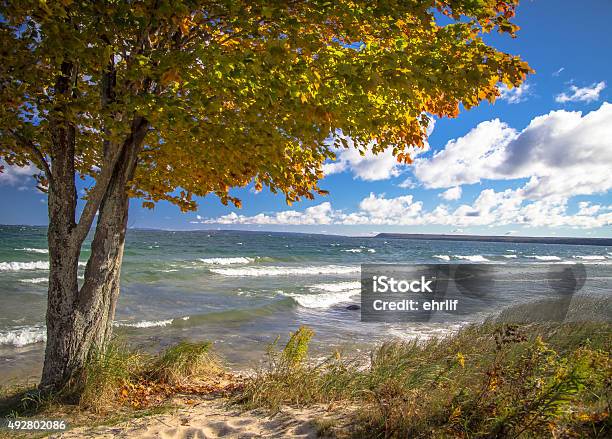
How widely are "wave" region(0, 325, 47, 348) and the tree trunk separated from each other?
5895 millimetres

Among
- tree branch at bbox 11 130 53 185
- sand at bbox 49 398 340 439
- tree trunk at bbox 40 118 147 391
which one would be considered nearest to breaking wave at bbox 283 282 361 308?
tree trunk at bbox 40 118 147 391

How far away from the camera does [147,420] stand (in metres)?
5.17

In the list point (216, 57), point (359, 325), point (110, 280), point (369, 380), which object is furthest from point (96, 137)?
point (359, 325)

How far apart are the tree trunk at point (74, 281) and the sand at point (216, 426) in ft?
4.49

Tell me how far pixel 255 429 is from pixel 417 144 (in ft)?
15.0

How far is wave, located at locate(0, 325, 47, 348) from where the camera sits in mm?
10727

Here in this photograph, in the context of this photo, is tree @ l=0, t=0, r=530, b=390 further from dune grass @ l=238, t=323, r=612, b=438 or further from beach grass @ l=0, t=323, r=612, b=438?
dune grass @ l=238, t=323, r=612, b=438

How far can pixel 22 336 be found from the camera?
436 inches

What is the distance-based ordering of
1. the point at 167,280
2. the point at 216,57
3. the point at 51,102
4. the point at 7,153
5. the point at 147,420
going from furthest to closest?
the point at 167,280 → the point at 7,153 → the point at 51,102 → the point at 147,420 → the point at 216,57

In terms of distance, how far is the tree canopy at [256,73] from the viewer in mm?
4023

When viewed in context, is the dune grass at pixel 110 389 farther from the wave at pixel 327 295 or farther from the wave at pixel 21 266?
the wave at pixel 21 266

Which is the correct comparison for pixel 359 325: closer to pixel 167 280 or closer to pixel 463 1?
pixel 463 1

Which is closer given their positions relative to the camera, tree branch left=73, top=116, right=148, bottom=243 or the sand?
the sand

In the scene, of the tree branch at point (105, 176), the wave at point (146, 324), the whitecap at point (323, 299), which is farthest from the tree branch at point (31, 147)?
the whitecap at point (323, 299)
